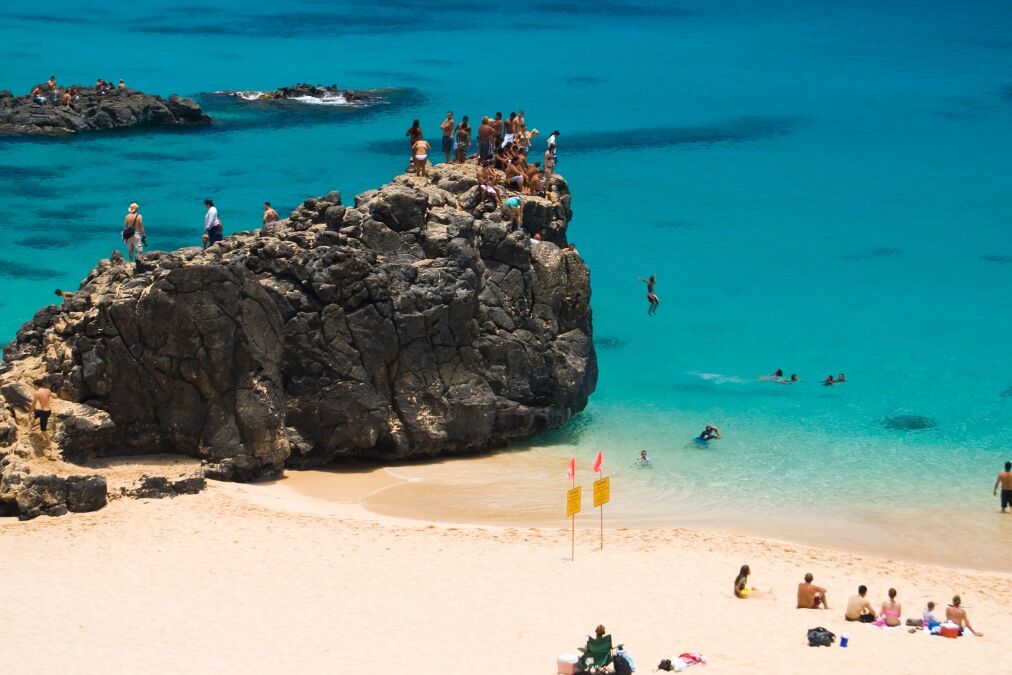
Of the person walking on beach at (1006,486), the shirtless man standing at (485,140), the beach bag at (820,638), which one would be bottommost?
the beach bag at (820,638)

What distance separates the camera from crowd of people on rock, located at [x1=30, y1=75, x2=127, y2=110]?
215ft

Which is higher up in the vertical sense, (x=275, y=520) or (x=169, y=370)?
(x=169, y=370)

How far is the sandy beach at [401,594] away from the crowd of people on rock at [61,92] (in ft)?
136

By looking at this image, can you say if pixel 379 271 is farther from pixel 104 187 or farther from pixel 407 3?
pixel 407 3

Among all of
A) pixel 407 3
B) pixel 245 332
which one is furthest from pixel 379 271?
pixel 407 3

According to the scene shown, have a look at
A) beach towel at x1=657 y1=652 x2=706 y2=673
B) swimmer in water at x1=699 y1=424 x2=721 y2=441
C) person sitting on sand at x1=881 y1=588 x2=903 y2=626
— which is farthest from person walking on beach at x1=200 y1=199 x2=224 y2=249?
person sitting on sand at x1=881 y1=588 x2=903 y2=626

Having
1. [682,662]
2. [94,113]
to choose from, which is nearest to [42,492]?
[682,662]

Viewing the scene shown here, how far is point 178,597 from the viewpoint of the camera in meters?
24.0

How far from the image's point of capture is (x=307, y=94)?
7119cm

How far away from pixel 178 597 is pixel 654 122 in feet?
155

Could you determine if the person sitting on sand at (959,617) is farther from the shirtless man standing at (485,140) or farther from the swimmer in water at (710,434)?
the shirtless man standing at (485,140)

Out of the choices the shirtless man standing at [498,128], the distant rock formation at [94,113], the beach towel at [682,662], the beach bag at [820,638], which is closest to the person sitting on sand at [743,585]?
the beach bag at [820,638]

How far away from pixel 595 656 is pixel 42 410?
1243 centimetres

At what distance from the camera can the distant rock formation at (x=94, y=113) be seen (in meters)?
63.7
